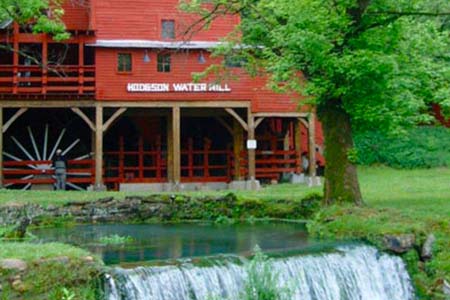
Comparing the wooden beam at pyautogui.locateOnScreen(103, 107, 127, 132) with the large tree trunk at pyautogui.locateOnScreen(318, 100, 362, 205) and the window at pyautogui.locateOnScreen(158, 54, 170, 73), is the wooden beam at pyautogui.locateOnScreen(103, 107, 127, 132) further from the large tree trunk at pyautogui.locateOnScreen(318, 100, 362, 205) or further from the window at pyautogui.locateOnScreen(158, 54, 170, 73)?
the large tree trunk at pyautogui.locateOnScreen(318, 100, 362, 205)

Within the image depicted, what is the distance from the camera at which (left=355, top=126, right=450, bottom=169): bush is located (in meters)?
34.6

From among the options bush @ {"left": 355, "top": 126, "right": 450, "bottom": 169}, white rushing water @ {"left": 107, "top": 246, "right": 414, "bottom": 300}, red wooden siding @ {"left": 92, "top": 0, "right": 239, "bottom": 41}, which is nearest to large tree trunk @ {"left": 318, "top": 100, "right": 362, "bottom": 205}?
white rushing water @ {"left": 107, "top": 246, "right": 414, "bottom": 300}

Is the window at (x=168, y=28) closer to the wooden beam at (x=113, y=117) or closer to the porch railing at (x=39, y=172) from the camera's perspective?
the wooden beam at (x=113, y=117)

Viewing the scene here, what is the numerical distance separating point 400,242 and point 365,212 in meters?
2.00

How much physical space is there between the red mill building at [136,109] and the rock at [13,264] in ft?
54.9

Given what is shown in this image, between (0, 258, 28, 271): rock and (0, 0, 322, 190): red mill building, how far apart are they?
16.7 meters

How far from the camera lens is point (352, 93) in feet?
55.5

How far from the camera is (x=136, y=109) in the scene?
3091 cm

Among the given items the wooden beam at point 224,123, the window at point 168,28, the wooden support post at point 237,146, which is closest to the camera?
the window at point 168,28

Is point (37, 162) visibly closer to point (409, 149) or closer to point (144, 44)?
point (144, 44)

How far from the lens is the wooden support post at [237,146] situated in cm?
3130

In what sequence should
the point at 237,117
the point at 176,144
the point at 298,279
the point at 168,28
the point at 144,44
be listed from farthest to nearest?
the point at 168,28 < the point at 237,117 < the point at 144,44 < the point at 176,144 < the point at 298,279

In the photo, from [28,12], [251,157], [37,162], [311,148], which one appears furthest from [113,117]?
[311,148]

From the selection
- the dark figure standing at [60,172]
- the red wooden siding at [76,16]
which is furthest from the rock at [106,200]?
the red wooden siding at [76,16]
